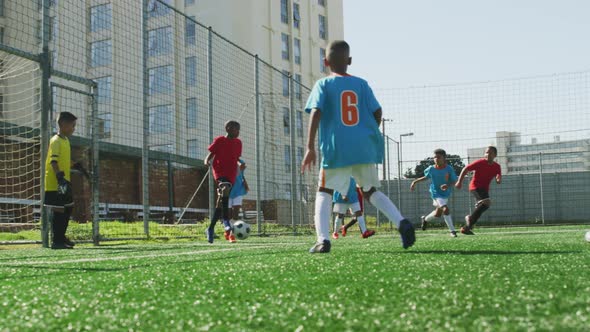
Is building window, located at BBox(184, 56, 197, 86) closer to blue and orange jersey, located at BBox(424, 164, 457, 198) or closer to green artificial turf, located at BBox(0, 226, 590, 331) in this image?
blue and orange jersey, located at BBox(424, 164, 457, 198)

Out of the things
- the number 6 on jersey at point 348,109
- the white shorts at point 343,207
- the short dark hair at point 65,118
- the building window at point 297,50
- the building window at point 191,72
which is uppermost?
the building window at point 297,50

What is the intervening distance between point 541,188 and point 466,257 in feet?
66.7

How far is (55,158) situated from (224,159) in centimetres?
252

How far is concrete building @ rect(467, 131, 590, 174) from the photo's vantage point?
21.1 metres

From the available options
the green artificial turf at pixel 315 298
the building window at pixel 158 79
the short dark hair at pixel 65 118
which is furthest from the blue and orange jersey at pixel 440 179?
the building window at pixel 158 79

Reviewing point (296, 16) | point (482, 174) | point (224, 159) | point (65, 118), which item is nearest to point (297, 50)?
point (296, 16)

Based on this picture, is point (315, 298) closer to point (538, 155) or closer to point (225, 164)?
point (225, 164)

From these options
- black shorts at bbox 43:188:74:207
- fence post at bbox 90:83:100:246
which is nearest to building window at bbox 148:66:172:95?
fence post at bbox 90:83:100:246

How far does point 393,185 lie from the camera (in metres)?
22.7

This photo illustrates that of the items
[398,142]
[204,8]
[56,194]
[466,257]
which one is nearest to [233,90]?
[56,194]

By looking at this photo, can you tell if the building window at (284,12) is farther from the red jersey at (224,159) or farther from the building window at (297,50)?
the red jersey at (224,159)

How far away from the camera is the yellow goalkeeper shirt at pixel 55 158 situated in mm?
7634

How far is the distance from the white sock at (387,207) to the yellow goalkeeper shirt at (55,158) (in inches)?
179

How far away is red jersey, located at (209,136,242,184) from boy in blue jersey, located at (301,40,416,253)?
4.15 m
